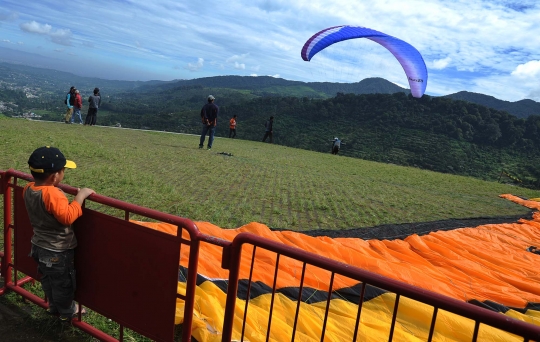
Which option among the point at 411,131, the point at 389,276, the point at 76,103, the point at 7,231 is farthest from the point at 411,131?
the point at 7,231

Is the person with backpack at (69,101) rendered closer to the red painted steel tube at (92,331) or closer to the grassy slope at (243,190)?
the grassy slope at (243,190)

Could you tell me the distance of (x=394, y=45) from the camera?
1355 centimetres

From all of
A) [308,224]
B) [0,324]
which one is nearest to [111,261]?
[0,324]

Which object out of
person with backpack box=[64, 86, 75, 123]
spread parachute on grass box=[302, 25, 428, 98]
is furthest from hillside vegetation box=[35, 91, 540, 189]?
spread parachute on grass box=[302, 25, 428, 98]

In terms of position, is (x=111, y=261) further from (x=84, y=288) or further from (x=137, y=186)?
(x=137, y=186)

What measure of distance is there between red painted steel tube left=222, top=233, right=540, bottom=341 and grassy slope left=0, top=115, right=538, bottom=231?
136 inches

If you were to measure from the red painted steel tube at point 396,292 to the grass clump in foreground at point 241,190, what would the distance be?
2.24 metres

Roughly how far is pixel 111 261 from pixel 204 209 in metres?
3.67

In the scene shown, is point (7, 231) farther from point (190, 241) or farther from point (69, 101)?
point (69, 101)

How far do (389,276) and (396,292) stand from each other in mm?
2802

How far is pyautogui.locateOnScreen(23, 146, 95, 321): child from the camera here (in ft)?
8.15

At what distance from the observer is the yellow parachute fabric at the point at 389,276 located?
2.96m

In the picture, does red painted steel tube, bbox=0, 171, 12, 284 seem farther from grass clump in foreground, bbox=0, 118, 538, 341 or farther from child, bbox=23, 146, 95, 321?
child, bbox=23, 146, 95, 321

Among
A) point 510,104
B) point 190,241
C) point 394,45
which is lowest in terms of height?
point 190,241
